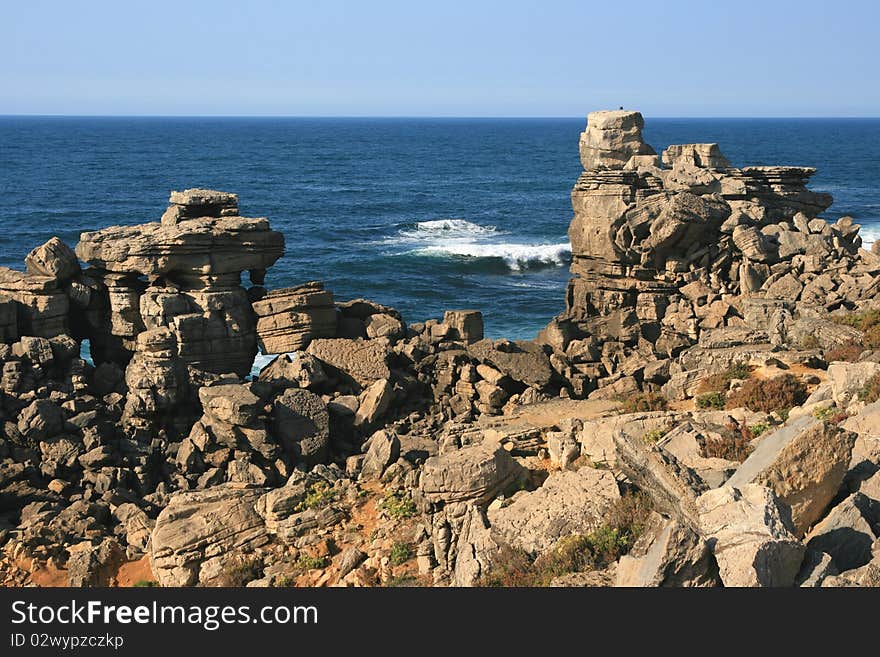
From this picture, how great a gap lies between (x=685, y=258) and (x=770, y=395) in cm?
1161

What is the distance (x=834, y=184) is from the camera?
321 feet

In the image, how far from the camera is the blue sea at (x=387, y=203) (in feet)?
188

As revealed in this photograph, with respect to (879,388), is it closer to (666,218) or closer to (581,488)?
(581,488)

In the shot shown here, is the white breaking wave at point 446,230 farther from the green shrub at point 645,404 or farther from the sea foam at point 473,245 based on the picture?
the green shrub at point 645,404

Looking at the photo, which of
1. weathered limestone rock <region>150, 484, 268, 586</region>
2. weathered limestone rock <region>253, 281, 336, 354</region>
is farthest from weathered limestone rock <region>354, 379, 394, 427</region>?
weathered limestone rock <region>150, 484, 268, 586</region>

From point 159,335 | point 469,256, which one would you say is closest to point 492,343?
point 159,335

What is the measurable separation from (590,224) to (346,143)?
522 ft

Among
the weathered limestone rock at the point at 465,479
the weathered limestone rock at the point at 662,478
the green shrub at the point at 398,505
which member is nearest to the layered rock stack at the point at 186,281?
the green shrub at the point at 398,505

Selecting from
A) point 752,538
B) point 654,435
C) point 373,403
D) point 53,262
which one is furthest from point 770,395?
point 53,262

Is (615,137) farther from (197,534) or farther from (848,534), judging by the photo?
(848,534)

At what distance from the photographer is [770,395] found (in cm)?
1842

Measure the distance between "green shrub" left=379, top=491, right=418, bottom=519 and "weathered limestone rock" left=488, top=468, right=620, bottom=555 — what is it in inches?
65.5

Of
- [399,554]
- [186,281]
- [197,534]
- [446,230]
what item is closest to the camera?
[399,554]

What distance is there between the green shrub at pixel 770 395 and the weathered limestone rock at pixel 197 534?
8.83 metres
